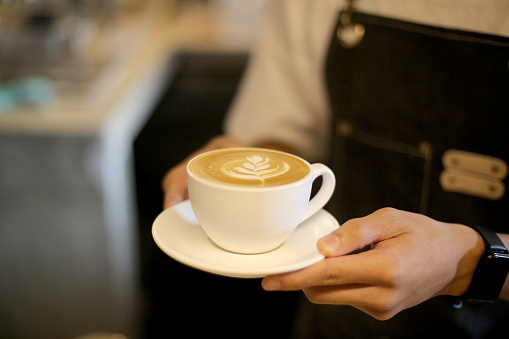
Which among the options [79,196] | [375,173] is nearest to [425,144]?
[375,173]

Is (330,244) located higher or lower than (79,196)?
higher

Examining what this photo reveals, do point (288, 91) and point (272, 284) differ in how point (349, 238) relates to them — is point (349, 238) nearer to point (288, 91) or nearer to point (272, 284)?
point (272, 284)

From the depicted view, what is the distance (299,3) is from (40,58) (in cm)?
81

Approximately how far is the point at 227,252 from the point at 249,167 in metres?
0.07

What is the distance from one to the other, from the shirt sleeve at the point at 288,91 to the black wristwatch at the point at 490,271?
1.19 feet

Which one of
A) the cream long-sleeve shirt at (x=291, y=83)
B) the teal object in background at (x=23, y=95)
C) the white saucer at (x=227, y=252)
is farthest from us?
the teal object in background at (x=23, y=95)

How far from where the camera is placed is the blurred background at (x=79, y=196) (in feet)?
2.87

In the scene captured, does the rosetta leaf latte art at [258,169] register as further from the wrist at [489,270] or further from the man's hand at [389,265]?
the wrist at [489,270]

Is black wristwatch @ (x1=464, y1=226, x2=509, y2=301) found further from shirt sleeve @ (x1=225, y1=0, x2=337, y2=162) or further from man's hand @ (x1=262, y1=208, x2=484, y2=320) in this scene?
shirt sleeve @ (x1=225, y1=0, x2=337, y2=162)

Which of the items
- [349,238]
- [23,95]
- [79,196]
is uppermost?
[349,238]

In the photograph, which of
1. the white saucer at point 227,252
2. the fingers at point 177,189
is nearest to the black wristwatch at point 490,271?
the white saucer at point 227,252

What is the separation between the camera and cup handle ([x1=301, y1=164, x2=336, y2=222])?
382mm

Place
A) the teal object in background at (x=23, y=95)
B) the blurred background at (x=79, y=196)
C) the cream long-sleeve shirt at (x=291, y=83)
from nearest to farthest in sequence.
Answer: the cream long-sleeve shirt at (x=291, y=83) → the blurred background at (x=79, y=196) → the teal object in background at (x=23, y=95)

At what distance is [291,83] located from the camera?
74 centimetres
